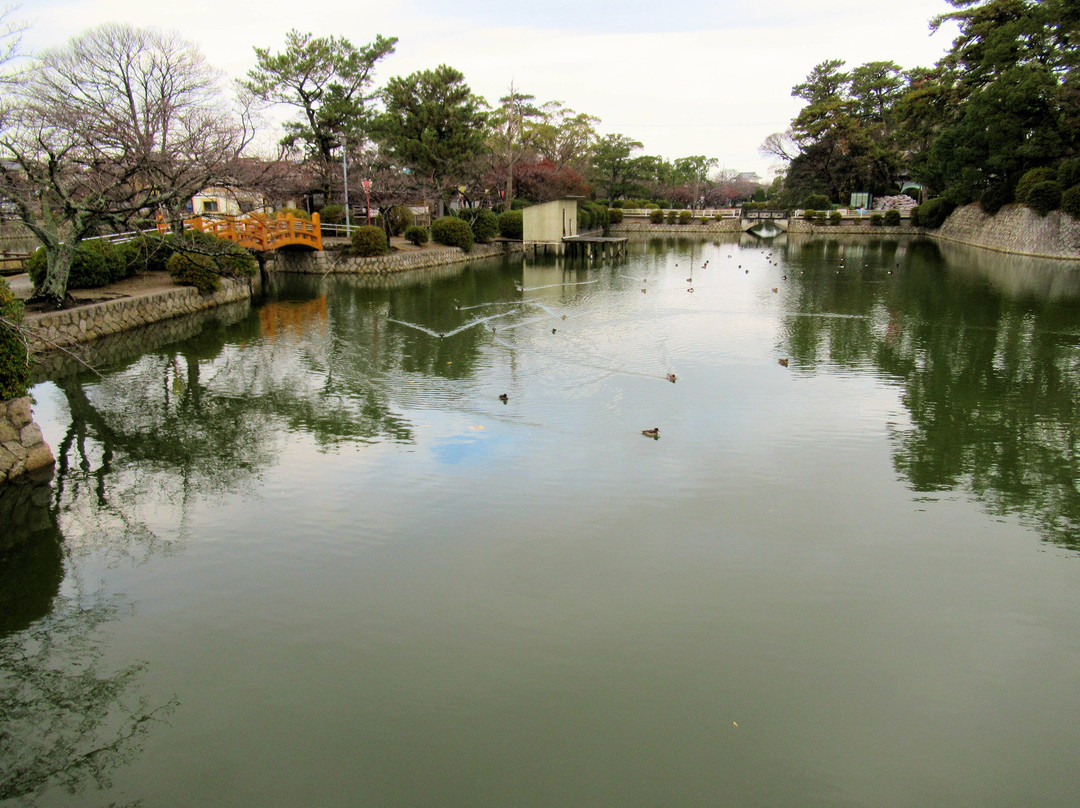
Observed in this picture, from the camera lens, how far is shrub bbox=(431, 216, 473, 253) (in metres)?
31.5

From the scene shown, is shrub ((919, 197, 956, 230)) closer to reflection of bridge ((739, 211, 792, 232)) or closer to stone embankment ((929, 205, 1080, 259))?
stone embankment ((929, 205, 1080, 259))

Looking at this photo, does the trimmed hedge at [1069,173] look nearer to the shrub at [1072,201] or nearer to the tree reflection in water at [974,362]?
the shrub at [1072,201]

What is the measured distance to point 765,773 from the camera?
13.1 ft

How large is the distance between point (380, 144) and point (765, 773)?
3778 cm

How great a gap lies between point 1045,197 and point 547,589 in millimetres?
33497

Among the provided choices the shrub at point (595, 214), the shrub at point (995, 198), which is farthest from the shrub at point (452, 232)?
the shrub at point (995, 198)

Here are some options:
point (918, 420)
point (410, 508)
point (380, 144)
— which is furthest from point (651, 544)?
point (380, 144)

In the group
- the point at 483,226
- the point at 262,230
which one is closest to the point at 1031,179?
the point at 483,226

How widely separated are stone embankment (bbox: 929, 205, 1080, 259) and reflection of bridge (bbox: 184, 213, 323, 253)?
29.0m

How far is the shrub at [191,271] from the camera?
18047mm

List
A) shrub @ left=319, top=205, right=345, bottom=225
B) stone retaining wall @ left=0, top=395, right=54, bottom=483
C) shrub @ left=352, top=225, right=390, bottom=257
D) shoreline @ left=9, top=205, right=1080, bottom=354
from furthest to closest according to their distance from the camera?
shrub @ left=319, top=205, right=345, bottom=225 < shrub @ left=352, top=225, right=390, bottom=257 < shoreline @ left=9, top=205, right=1080, bottom=354 < stone retaining wall @ left=0, top=395, right=54, bottom=483

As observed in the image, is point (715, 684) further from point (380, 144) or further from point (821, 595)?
point (380, 144)

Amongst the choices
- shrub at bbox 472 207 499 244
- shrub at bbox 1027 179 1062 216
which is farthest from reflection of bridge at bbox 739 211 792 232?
shrub at bbox 472 207 499 244

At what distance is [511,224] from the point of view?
36.7 meters
